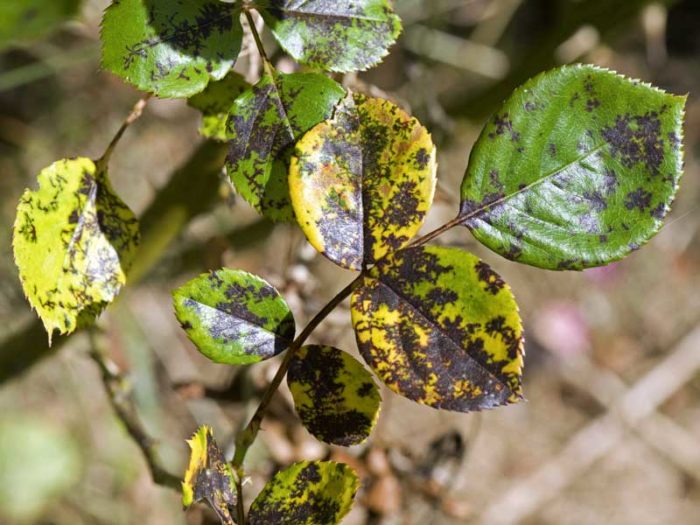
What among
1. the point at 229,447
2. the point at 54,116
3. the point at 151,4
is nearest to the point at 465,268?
the point at 151,4

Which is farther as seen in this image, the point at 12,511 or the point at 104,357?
the point at 12,511

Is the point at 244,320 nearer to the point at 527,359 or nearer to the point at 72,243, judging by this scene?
the point at 72,243

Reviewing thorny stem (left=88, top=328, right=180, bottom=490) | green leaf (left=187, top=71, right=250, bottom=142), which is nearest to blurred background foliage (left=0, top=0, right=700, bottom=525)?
thorny stem (left=88, top=328, right=180, bottom=490)

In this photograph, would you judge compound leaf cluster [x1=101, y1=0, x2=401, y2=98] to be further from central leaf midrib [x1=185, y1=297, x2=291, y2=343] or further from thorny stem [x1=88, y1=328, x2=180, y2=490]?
thorny stem [x1=88, y1=328, x2=180, y2=490]

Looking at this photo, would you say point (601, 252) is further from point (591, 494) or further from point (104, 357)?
point (591, 494)

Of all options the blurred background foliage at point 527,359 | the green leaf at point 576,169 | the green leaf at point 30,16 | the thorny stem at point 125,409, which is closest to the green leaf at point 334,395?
the green leaf at point 576,169
